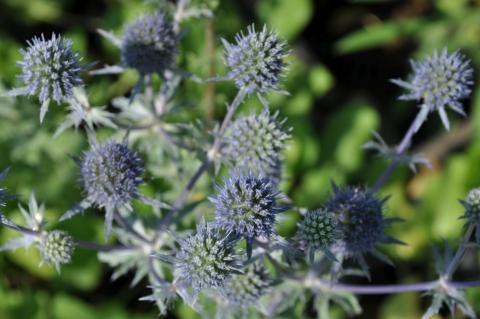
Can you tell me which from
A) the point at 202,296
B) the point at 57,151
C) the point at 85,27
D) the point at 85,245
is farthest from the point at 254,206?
the point at 85,27

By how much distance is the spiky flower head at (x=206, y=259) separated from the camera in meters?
2.27

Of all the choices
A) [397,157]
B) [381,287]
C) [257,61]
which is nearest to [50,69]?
[257,61]

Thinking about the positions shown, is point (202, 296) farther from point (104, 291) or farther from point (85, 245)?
point (104, 291)

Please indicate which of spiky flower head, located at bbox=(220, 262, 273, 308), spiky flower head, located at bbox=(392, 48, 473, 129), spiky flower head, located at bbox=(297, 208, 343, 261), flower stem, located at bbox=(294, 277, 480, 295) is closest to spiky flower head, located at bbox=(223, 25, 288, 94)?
spiky flower head, located at bbox=(297, 208, 343, 261)

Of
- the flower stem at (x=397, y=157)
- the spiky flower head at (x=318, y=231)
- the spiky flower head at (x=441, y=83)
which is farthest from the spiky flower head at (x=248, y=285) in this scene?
the spiky flower head at (x=441, y=83)

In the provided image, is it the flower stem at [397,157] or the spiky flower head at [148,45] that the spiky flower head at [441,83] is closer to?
the flower stem at [397,157]

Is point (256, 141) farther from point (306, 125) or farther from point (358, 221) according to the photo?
point (306, 125)

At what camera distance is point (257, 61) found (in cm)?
262

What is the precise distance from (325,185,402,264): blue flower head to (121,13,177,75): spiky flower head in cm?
121

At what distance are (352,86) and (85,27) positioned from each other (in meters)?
2.55

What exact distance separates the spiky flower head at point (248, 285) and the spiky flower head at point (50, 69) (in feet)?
4.02

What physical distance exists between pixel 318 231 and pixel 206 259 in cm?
52

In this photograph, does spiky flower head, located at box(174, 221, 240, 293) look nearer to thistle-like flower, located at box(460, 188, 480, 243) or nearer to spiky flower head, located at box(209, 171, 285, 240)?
spiky flower head, located at box(209, 171, 285, 240)

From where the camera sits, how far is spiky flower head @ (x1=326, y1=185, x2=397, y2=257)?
2.77 metres
